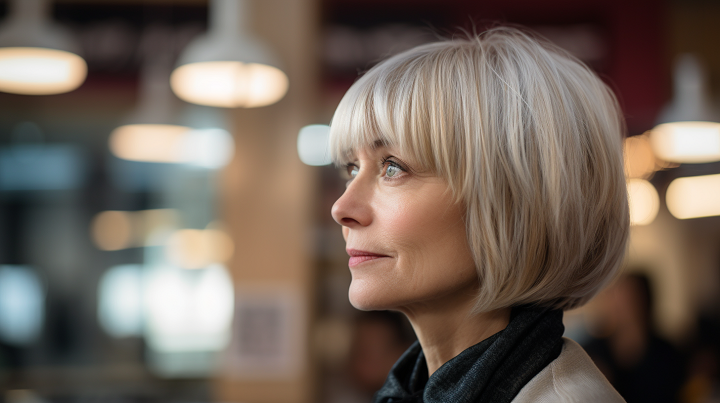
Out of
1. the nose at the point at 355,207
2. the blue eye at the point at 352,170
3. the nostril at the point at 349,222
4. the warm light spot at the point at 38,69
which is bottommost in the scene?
the nostril at the point at 349,222

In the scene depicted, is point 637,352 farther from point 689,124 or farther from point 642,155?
point 642,155

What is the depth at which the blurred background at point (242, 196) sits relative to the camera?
11.0 ft

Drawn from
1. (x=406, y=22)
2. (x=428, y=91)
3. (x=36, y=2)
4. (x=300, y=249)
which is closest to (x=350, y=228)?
(x=428, y=91)

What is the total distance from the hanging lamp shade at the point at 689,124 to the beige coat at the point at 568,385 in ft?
10.3

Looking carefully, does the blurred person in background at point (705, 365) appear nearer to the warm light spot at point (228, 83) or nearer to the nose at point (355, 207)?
the warm light spot at point (228, 83)

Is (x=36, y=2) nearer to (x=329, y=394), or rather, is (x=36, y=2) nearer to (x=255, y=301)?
(x=255, y=301)

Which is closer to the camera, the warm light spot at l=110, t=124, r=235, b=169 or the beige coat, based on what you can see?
the beige coat

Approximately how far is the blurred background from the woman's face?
70.5 inches

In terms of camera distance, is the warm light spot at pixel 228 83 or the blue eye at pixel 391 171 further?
the warm light spot at pixel 228 83

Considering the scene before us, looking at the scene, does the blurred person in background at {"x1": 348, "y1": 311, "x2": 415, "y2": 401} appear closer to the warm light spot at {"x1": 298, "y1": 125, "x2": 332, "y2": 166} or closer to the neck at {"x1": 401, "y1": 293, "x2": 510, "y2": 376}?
the warm light spot at {"x1": 298, "y1": 125, "x2": 332, "y2": 166}

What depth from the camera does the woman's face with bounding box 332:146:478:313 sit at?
0.99 metres

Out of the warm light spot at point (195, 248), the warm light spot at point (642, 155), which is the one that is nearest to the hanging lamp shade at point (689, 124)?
the warm light spot at point (642, 155)

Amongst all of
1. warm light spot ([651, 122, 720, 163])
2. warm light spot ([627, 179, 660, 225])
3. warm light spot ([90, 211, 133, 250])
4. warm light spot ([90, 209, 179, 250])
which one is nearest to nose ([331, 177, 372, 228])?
warm light spot ([651, 122, 720, 163])

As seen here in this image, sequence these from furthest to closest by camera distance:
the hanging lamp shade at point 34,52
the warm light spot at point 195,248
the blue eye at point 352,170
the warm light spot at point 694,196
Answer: the warm light spot at point 195,248 < the warm light spot at point 694,196 < the hanging lamp shade at point 34,52 < the blue eye at point 352,170
